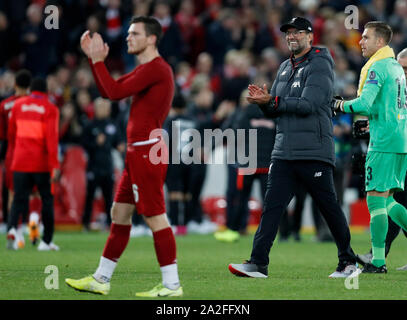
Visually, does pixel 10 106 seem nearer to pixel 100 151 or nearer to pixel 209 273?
pixel 100 151

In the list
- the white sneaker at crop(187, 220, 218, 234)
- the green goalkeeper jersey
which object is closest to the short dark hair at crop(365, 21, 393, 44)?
the green goalkeeper jersey

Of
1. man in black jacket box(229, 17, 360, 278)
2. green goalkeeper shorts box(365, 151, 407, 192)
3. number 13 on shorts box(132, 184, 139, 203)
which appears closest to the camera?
number 13 on shorts box(132, 184, 139, 203)

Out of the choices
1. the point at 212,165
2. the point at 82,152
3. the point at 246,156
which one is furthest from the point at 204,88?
the point at 246,156

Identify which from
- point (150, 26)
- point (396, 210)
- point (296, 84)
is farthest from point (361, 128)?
point (150, 26)

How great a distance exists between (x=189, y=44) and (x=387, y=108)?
42.2 ft

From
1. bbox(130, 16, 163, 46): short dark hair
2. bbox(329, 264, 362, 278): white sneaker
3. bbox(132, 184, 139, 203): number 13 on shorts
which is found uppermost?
bbox(130, 16, 163, 46): short dark hair

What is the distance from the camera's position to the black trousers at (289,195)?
8.89 m

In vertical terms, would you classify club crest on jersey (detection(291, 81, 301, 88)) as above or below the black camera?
above

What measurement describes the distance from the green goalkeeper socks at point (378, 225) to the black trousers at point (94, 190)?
335 inches

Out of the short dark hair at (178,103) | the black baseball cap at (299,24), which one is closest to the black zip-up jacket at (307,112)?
the black baseball cap at (299,24)

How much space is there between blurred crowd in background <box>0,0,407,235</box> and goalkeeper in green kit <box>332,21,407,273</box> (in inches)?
335

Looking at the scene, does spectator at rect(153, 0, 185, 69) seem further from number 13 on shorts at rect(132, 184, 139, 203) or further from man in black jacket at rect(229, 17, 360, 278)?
number 13 on shorts at rect(132, 184, 139, 203)

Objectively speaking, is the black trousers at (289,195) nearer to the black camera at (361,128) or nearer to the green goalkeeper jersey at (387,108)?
the green goalkeeper jersey at (387,108)

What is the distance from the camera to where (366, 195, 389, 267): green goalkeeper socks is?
935cm
